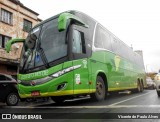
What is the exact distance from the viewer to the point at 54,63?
8.27 meters

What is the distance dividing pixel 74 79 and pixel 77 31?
6.27 ft

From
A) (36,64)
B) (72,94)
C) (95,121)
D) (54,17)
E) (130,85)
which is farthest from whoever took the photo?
(130,85)

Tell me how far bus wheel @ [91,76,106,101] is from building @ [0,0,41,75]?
633 inches

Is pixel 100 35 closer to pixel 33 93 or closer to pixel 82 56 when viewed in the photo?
pixel 82 56

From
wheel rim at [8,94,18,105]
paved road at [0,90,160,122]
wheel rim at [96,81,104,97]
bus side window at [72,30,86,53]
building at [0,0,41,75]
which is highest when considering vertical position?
building at [0,0,41,75]

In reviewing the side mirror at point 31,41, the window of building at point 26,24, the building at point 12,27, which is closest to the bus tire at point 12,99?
the side mirror at point 31,41

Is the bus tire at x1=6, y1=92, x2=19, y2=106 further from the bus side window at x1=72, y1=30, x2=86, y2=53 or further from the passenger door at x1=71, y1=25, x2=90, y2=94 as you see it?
the bus side window at x1=72, y1=30, x2=86, y2=53

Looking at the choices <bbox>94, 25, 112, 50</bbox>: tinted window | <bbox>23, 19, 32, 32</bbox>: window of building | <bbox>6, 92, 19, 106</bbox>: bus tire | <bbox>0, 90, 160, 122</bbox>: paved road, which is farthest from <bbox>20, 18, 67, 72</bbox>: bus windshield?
<bbox>23, 19, 32, 32</bbox>: window of building

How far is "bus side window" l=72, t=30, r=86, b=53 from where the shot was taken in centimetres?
875

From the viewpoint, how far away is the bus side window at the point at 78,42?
28.7 ft

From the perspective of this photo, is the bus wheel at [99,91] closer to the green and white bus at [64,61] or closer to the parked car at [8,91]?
the green and white bus at [64,61]

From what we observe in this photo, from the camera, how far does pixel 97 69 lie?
33.1 ft

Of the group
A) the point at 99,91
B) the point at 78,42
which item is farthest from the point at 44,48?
the point at 99,91

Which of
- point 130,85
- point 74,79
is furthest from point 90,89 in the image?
point 130,85
